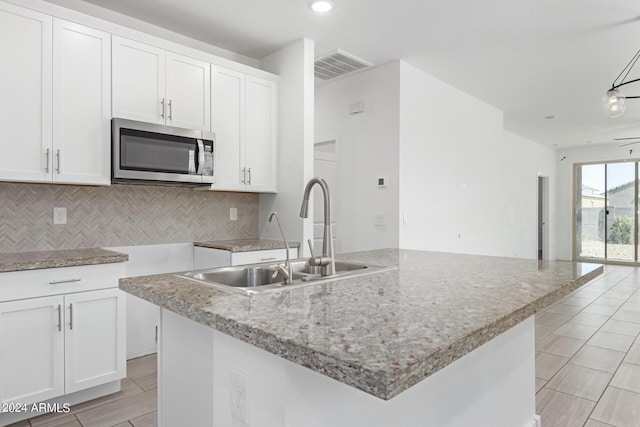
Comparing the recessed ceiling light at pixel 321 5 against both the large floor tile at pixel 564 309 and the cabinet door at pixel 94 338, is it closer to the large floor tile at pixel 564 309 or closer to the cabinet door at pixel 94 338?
the cabinet door at pixel 94 338

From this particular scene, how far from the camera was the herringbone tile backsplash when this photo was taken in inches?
102

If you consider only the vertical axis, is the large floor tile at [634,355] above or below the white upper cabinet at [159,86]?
below

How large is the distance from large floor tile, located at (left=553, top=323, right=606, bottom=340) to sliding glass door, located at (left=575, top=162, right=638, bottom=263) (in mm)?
6367

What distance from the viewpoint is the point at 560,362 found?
3092mm

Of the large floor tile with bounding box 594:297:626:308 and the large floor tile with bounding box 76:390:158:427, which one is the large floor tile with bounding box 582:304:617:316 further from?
the large floor tile with bounding box 76:390:158:427

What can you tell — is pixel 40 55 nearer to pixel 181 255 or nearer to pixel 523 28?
pixel 181 255

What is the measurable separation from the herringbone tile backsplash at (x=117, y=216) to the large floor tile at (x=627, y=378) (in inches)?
124

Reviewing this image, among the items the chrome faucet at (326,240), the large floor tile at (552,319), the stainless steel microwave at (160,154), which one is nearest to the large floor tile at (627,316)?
the large floor tile at (552,319)

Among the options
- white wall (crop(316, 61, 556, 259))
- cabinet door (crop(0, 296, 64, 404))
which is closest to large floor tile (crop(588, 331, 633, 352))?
white wall (crop(316, 61, 556, 259))

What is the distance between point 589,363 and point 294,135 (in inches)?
119

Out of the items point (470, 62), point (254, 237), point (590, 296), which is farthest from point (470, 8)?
point (590, 296)

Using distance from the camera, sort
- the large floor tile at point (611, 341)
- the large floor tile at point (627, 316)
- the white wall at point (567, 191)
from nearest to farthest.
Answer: the large floor tile at point (611, 341) → the large floor tile at point (627, 316) → the white wall at point (567, 191)

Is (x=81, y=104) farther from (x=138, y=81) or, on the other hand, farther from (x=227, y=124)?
(x=227, y=124)

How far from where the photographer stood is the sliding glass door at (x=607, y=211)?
879 centimetres
